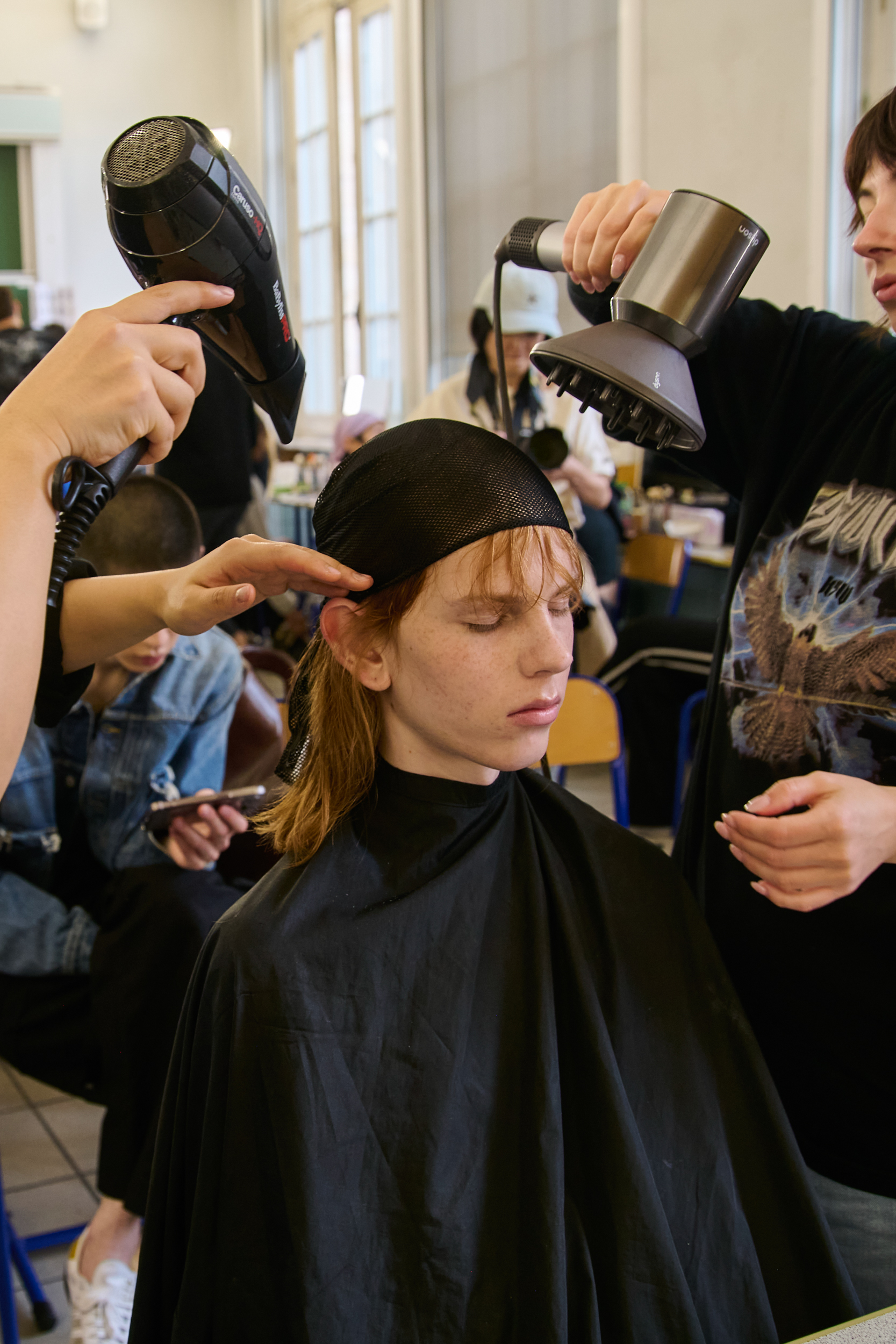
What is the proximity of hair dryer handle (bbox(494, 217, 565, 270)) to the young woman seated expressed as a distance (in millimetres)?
209

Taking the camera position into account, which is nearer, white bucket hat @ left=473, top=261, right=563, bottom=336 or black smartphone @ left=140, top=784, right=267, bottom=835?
black smartphone @ left=140, top=784, right=267, bottom=835

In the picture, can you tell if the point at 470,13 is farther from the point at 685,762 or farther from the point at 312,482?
the point at 685,762

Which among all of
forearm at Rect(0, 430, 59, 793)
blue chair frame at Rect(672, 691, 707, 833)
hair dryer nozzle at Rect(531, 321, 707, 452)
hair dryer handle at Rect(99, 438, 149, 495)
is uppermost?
hair dryer nozzle at Rect(531, 321, 707, 452)

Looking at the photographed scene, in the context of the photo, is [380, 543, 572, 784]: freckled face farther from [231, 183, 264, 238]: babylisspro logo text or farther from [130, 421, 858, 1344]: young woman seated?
[231, 183, 264, 238]: babylisspro logo text

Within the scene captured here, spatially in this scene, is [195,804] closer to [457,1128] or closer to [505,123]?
[457,1128]

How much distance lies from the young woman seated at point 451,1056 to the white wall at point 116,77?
8291mm

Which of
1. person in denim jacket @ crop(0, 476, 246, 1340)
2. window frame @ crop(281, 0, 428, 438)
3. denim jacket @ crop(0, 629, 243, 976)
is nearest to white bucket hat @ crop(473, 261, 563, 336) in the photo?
person in denim jacket @ crop(0, 476, 246, 1340)

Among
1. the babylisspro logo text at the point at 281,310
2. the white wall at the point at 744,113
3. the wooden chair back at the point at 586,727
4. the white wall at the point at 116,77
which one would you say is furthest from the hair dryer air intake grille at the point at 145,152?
the white wall at the point at 116,77

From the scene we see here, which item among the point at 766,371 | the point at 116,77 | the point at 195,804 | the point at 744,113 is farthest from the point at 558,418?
the point at 116,77

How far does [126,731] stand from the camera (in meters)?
1.96

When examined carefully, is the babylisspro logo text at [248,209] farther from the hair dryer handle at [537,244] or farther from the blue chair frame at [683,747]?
the blue chair frame at [683,747]

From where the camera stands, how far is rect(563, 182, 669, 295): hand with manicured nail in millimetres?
1043

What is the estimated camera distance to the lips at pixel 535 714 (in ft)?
3.59

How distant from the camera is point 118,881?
195cm
